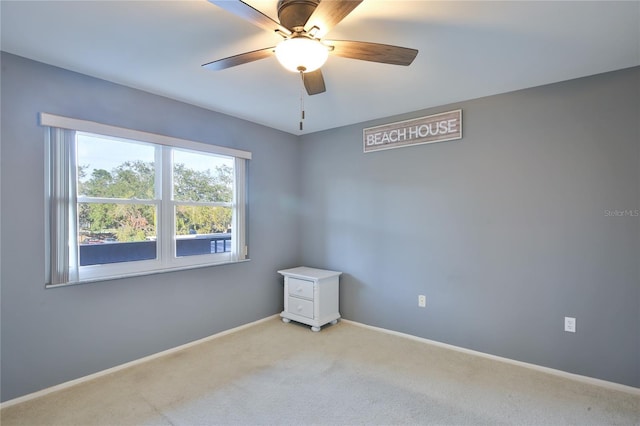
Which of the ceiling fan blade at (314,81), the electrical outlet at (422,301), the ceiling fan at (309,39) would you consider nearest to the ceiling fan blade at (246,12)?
the ceiling fan at (309,39)

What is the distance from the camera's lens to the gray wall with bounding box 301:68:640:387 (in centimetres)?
238

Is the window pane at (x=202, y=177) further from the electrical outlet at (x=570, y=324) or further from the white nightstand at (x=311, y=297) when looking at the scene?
the electrical outlet at (x=570, y=324)

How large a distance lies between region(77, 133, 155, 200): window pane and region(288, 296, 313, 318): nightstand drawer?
75.4 inches

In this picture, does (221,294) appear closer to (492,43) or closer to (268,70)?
(268,70)

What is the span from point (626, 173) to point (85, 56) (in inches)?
159

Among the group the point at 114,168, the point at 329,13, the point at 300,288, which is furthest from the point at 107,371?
the point at 329,13

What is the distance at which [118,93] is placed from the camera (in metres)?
2.63

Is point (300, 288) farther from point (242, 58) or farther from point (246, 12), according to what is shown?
point (246, 12)

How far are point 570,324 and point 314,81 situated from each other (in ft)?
9.08

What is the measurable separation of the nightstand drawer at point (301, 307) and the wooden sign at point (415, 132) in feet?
6.31

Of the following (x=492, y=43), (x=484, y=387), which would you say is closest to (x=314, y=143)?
(x=492, y=43)

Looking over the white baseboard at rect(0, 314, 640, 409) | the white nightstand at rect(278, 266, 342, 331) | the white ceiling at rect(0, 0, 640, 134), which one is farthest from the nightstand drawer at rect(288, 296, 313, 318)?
the white ceiling at rect(0, 0, 640, 134)

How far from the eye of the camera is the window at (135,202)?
2.33 metres

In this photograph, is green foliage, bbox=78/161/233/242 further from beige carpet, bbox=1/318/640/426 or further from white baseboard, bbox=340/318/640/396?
white baseboard, bbox=340/318/640/396
